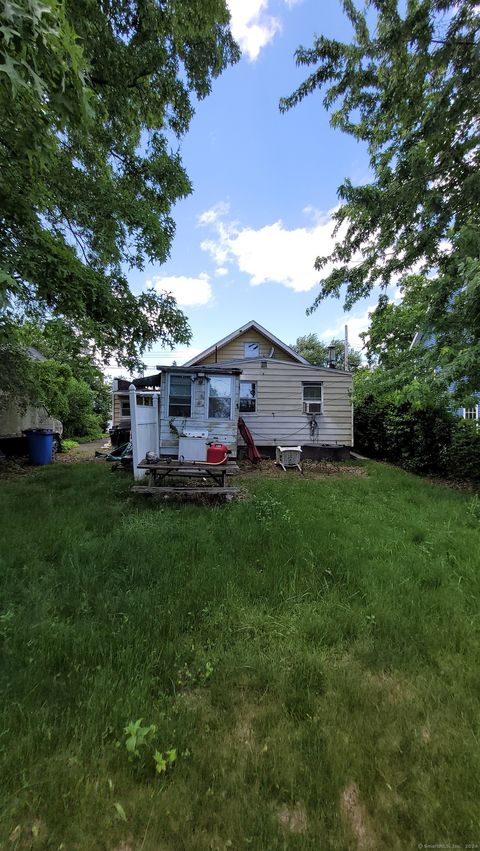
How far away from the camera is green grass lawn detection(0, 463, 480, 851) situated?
133 cm

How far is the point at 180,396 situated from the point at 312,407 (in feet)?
16.0

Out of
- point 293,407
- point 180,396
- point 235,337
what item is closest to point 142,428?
point 180,396

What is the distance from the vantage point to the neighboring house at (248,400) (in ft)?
28.7

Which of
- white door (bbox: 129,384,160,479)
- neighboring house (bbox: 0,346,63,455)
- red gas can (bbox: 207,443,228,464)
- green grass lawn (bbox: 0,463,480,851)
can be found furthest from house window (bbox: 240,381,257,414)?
green grass lawn (bbox: 0,463,480,851)

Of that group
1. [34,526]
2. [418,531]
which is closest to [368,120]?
[418,531]

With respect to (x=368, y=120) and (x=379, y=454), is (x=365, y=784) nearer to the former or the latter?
(x=368, y=120)

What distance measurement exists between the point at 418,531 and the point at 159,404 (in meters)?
6.36

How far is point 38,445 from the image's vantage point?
1037 cm

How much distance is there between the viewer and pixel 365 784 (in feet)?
4.77

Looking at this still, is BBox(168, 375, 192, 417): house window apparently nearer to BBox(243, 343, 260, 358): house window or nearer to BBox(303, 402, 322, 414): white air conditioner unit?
BBox(303, 402, 322, 414): white air conditioner unit

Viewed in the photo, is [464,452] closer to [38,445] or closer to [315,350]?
[38,445]

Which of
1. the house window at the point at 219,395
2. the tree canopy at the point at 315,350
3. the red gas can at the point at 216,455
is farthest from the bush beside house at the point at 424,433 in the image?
the tree canopy at the point at 315,350

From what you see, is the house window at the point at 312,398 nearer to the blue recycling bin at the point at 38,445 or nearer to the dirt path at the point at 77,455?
the dirt path at the point at 77,455

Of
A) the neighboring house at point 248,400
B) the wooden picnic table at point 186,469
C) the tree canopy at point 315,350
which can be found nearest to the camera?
the wooden picnic table at point 186,469
